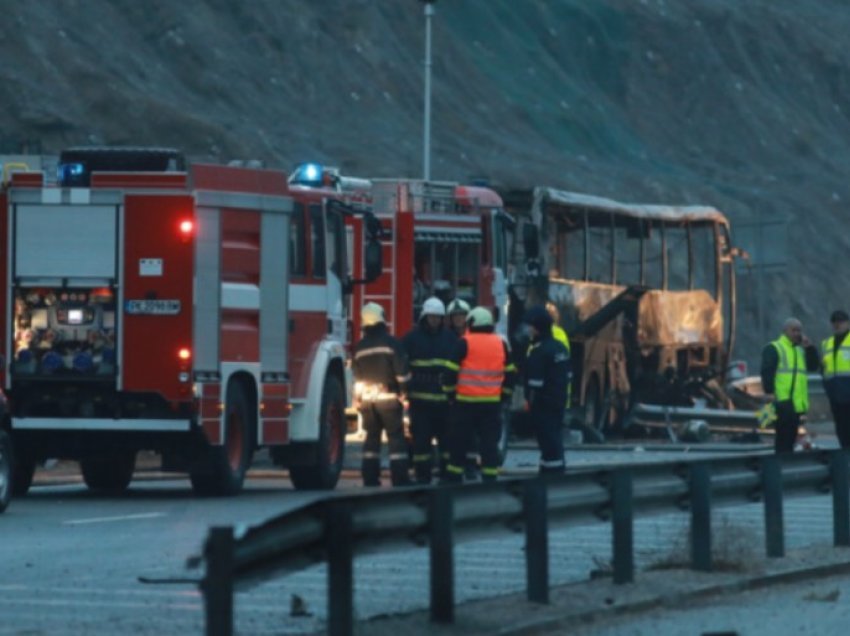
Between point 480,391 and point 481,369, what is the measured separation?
0.72ft

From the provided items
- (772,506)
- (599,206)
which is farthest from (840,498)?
(599,206)

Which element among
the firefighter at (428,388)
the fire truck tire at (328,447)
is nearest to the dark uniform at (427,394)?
the firefighter at (428,388)

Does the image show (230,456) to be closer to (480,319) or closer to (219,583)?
(480,319)

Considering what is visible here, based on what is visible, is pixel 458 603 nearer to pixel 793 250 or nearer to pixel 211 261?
pixel 211 261

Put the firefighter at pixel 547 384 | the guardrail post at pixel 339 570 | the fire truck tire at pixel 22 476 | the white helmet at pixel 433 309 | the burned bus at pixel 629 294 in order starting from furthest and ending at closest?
1. the burned bus at pixel 629 294
2. the fire truck tire at pixel 22 476
3. the white helmet at pixel 433 309
4. the firefighter at pixel 547 384
5. the guardrail post at pixel 339 570

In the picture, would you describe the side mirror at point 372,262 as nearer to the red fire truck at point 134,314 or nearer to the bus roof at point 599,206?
the red fire truck at point 134,314

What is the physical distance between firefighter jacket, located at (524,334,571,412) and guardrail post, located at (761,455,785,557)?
5.65 meters

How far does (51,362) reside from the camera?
2166cm

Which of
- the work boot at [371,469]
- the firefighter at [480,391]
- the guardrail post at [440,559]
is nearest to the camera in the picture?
the guardrail post at [440,559]

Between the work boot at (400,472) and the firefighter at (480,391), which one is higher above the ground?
the firefighter at (480,391)

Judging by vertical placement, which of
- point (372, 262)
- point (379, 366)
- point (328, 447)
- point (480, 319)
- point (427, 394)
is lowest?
point (328, 447)

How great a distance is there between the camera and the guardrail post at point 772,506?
1505 cm

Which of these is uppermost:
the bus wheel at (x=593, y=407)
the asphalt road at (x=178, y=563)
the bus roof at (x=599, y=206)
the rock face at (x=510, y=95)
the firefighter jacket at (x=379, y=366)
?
the rock face at (x=510, y=95)

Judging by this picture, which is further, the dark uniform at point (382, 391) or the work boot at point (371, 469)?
the work boot at point (371, 469)
